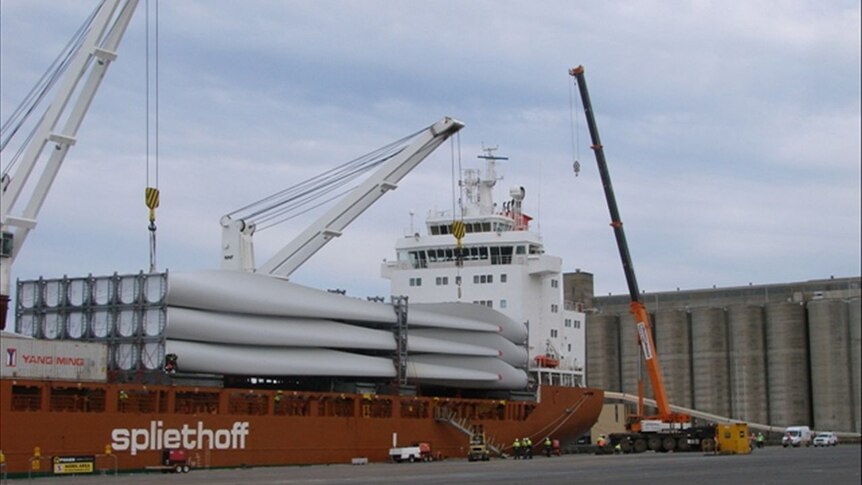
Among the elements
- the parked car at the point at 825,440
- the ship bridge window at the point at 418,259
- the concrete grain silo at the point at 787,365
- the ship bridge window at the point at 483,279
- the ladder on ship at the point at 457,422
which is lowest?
the parked car at the point at 825,440

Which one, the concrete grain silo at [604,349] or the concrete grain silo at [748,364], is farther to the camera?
the concrete grain silo at [604,349]

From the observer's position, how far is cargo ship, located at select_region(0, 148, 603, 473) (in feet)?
125

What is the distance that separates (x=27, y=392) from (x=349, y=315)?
14.4m

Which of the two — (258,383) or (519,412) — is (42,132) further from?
(519,412)

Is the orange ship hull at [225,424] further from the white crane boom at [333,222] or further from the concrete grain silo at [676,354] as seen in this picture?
the concrete grain silo at [676,354]

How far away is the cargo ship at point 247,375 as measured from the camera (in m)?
38.0

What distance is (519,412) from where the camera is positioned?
56094 millimetres

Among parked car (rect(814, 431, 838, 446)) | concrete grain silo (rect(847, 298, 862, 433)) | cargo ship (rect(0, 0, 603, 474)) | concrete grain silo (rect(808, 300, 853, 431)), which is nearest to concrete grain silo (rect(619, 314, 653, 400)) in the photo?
concrete grain silo (rect(808, 300, 853, 431))

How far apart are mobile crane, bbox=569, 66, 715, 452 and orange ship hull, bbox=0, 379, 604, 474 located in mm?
5582

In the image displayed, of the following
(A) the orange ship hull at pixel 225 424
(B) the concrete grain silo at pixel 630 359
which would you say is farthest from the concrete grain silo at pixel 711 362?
(A) the orange ship hull at pixel 225 424

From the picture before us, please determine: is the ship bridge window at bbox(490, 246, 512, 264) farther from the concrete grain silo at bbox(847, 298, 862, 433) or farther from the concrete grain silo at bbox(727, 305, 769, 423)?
the concrete grain silo at bbox(727, 305, 769, 423)

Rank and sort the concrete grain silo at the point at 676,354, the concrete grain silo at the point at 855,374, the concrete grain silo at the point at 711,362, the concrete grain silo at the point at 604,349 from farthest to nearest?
the concrete grain silo at the point at 604,349
the concrete grain silo at the point at 676,354
the concrete grain silo at the point at 711,362
the concrete grain silo at the point at 855,374

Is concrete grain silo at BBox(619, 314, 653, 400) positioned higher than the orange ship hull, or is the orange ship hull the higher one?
concrete grain silo at BBox(619, 314, 653, 400)

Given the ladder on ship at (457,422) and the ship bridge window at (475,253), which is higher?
the ship bridge window at (475,253)
